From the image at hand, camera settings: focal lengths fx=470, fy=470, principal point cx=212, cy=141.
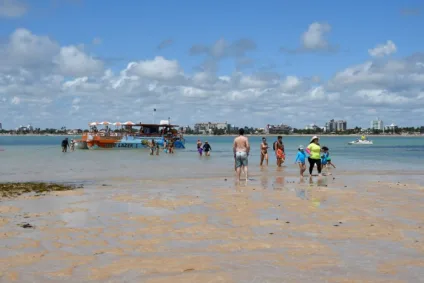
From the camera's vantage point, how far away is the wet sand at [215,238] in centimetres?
518

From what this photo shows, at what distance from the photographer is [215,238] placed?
675cm

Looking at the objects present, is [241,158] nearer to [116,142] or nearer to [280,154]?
[280,154]

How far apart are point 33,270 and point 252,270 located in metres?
2.46

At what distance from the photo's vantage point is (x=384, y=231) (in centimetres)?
711

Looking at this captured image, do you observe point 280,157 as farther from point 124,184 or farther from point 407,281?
point 407,281

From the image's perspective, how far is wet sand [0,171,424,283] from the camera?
17.0 ft

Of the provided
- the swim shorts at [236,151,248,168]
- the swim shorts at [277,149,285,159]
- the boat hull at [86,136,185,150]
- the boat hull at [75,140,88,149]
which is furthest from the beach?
the boat hull at [75,140,88,149]

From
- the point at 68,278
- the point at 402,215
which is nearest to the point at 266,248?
the point at 68,278

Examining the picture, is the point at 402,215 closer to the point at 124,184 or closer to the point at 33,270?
the point at 33,270

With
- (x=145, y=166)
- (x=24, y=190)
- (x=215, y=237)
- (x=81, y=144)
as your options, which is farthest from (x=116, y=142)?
(x=215, y=237)

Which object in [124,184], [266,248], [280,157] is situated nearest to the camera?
[266,248]

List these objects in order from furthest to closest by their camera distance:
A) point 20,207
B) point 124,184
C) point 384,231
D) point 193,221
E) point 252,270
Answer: point 124,184
point 20,207
point 193,221
point 384,231
point 252,270

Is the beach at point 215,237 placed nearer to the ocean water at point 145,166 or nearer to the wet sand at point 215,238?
the wet sand at point 215,238

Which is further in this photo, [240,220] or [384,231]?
[240,220]
